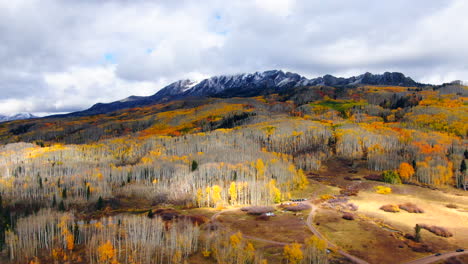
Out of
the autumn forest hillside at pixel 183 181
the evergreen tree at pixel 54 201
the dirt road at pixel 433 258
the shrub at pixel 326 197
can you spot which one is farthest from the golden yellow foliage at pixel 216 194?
the dirt road at pixel 433 258

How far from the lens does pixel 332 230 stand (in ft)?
190

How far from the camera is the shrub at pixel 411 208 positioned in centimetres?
7031

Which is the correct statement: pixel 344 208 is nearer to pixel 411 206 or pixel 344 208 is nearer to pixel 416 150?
pixel 411 206

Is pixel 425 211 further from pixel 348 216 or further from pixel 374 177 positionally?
pixel 374 177

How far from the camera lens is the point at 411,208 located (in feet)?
234

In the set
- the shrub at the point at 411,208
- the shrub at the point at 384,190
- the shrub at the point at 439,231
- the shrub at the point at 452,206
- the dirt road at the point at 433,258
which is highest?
the dirt road at the point at 433,258

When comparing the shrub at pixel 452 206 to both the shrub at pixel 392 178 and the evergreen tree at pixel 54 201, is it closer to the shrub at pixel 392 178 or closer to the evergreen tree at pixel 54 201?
the shrub at pixel 392 178

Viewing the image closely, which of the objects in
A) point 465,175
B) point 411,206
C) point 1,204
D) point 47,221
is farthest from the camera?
point 465,175

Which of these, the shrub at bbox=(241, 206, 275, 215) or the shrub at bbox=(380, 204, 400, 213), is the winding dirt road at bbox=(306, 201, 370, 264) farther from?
the shrub at bbox=(380, 204, 400, 213)

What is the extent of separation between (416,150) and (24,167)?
18060cm

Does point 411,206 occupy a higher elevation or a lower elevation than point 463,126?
lower

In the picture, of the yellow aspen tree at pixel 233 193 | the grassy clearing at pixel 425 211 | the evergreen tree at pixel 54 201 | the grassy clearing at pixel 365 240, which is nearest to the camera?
the grassy clearing at pixel 365 240

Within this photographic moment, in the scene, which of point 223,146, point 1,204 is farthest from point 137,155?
point 1,204

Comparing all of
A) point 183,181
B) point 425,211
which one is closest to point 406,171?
point 425,211
